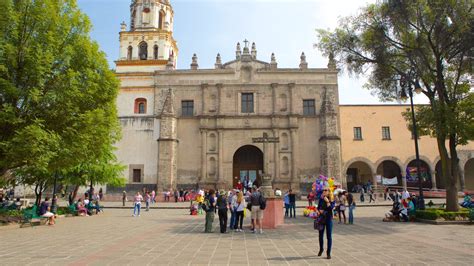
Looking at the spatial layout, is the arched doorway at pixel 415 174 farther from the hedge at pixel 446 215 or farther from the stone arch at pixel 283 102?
the hedge at pixel 446 215

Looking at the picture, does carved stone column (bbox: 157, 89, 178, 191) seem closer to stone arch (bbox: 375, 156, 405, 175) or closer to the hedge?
stone arch (bbox: 375, 156, 405, 175)

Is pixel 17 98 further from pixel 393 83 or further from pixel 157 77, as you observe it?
pixel 157 77

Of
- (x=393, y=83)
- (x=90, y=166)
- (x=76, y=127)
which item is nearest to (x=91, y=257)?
(x=76, y=127)

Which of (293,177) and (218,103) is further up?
(218,103)

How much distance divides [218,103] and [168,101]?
16.6ft

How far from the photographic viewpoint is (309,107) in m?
34.2

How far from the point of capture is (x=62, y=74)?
48.9 feet

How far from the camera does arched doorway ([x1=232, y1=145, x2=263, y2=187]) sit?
33.9 meters

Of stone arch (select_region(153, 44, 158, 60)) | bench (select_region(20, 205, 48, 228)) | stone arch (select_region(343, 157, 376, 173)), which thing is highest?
stone arch (select_region(153, 44, 158, 60))

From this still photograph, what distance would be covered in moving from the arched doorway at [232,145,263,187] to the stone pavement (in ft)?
70.4

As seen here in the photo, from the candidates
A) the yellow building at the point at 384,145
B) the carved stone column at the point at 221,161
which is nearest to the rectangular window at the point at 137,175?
the carved stone column at the point at 221,161

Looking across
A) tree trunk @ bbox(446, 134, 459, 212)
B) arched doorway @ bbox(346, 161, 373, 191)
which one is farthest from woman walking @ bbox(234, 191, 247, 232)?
arched doorway @ bbox(346, 161, 373, 191)

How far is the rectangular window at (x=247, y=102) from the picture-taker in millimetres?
34250

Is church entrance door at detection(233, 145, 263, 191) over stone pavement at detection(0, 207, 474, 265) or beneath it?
over
